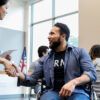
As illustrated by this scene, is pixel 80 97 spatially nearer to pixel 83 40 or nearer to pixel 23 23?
pixel 83 40

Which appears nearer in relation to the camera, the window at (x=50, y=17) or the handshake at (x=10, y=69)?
the handshake at (x=10, y=69)

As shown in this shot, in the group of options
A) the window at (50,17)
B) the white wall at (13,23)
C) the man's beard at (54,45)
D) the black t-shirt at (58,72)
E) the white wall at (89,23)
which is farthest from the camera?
the white wall at (13,23)

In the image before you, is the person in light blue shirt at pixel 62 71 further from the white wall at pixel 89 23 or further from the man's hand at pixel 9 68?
the white wall at pixel 89 23

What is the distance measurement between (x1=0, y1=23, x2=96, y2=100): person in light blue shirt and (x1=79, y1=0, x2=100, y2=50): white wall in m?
1.76

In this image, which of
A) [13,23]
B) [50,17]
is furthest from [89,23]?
[13,23]

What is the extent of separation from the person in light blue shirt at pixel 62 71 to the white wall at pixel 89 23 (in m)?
1.76

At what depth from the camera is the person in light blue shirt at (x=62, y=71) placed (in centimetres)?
212

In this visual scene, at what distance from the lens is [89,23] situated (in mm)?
4348

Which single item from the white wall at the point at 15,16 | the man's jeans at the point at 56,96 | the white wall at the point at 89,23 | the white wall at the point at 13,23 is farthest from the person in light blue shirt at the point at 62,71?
the white wall at the point at 15,16

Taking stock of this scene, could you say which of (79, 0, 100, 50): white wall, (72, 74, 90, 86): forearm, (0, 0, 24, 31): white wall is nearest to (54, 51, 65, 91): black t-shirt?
(72, 74, 90, 86): forearm

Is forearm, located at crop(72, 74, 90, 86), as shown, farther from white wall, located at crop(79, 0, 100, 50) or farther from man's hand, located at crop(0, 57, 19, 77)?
white wall, located at crop(79, 0, 100, 50)

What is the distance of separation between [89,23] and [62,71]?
2236 mm

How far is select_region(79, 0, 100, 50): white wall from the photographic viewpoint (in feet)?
13.8

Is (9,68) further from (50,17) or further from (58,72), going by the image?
(50,17)
